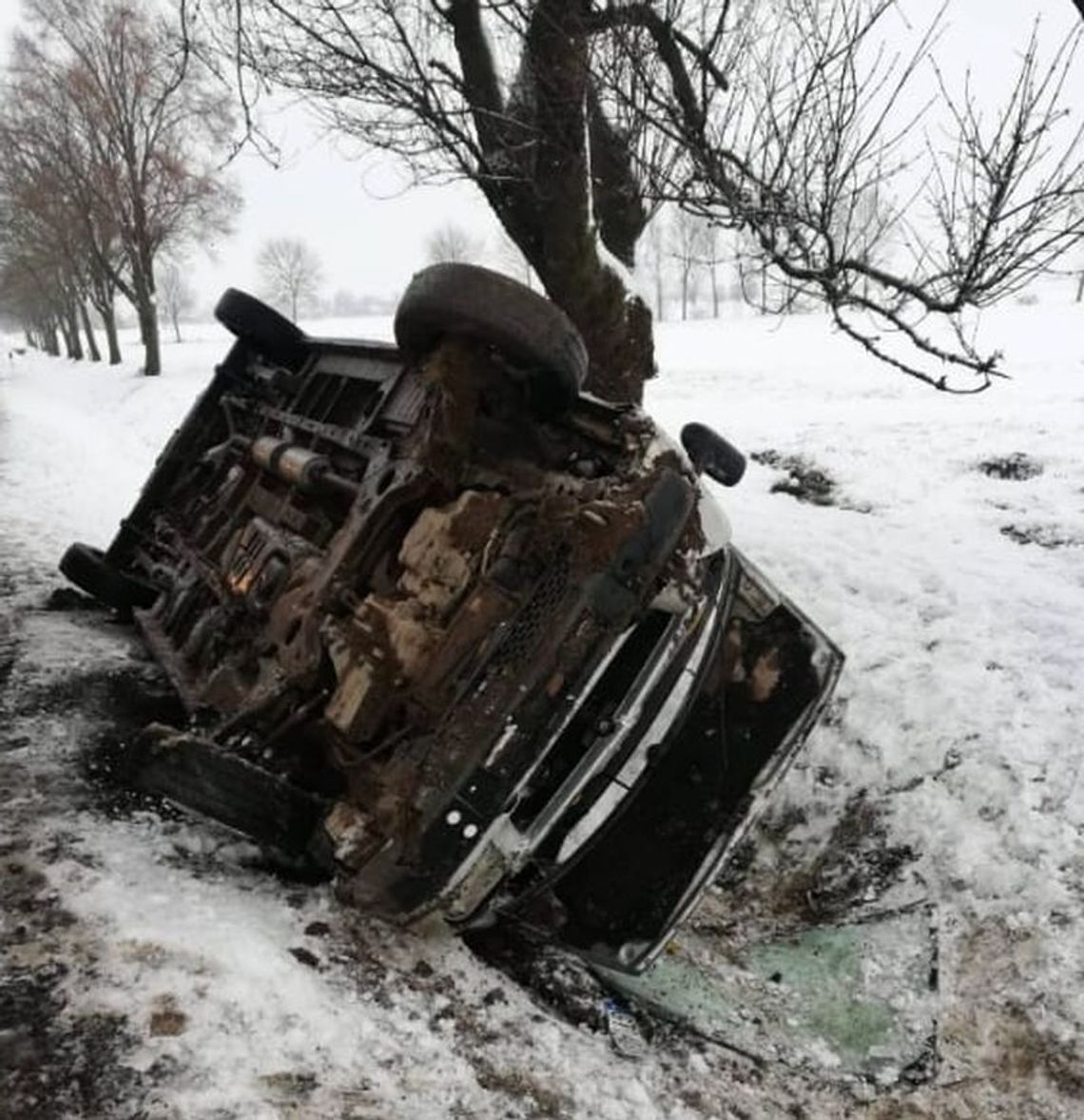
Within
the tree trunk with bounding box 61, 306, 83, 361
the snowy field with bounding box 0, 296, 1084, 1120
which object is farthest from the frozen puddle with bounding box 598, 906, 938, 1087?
the tree trunk with bounding box 61, 306, 83, 361

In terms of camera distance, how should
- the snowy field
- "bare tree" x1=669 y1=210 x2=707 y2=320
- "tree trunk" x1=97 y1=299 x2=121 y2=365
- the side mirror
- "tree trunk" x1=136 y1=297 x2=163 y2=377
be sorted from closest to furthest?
1. the snowy field
2. the side mirror
3. "bare tree" x1=669 y1=210 x2=707 y2=320
4. "tree trunk" x1=136 y1=297 x2=163 y2=377
5. "tree trunk" x1=97 y1=299 x2=121 y2=365

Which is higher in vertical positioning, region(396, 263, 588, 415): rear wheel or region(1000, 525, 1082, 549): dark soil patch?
region(1000, 525, 1082, 549): dark soil patch

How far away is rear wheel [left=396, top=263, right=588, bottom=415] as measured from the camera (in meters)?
2.90

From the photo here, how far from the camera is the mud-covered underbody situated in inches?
97.7

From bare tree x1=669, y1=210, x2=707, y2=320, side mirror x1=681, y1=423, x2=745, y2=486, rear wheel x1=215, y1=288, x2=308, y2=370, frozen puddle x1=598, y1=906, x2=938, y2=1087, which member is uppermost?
bare tree x1=669, y1=210, x2=707, y2=320

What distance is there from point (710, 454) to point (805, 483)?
4498 millimetres

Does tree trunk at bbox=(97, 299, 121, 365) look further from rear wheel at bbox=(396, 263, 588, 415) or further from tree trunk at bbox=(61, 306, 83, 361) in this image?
rear wheel at bbox=(396, 263, 588, 415)

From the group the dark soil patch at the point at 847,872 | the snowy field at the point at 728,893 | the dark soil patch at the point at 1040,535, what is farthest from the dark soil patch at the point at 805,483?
the dark soil patch at the point at 847,872

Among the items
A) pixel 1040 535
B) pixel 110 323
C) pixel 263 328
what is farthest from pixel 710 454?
pixel 110 323

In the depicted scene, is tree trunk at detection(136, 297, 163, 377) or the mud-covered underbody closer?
the mud-covered underbody

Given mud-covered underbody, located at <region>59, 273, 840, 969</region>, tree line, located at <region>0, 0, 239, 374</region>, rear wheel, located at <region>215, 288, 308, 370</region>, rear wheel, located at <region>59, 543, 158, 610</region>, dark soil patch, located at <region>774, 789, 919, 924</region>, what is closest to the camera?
mud-covered underbody, located at <region>59, 273, 840, 969</region>

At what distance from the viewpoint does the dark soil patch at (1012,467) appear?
22.5 feet

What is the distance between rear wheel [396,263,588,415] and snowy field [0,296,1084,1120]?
1.64 metres

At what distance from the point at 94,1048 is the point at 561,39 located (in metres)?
4.73
